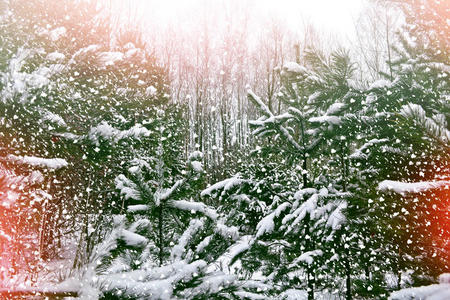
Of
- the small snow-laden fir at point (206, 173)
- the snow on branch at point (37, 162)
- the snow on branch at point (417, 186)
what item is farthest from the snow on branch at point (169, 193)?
the snow on branch at point (417, 186)

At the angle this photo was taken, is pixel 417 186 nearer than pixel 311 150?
Yes

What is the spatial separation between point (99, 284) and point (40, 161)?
179 cm

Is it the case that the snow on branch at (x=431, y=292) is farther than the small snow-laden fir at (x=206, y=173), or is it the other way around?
the small snow-laden fir at (x=206, y=173)

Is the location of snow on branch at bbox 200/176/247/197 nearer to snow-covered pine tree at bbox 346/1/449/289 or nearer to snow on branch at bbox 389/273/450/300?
snow-covered pine tree at bbox 346/1/449/289

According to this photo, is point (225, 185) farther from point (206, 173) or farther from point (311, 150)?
point (311, 150)

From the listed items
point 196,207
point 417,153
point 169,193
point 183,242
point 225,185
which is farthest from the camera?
point 225,185

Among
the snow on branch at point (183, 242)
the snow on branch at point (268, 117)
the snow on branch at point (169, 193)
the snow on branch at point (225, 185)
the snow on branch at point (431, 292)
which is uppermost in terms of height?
the snow on branch at point (268, 117)

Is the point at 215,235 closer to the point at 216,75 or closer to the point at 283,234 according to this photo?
the point at 283,234

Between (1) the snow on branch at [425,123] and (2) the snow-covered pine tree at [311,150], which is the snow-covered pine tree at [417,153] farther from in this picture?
(2) the snow-covered pine tree at [311,150]

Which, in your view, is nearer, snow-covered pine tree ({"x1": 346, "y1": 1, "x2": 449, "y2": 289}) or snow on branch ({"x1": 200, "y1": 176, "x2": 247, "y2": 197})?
snow-covered pine tree ({"x1": 346, "y1": 1, "x2": 449, "y2": 289})

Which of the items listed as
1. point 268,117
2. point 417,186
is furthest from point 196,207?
point 268,117

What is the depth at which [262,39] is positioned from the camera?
2205 cm

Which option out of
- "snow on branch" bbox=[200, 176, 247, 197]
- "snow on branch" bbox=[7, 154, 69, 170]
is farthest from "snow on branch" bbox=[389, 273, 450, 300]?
"snow on branch" bbox=[200, 176, 247, 197]

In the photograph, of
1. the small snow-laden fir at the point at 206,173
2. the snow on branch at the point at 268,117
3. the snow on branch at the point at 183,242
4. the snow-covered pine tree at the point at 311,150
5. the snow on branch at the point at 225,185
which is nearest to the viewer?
the small snow-laden fir at the point at 206,173
